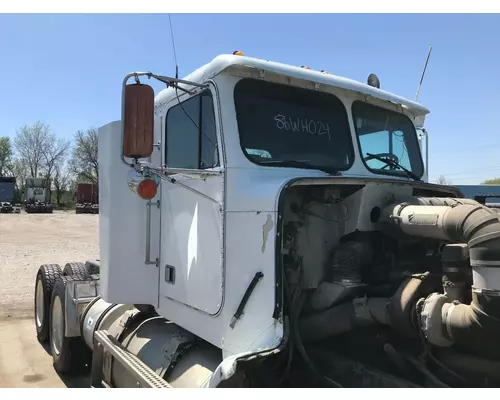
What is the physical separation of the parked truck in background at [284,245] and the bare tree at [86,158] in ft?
187

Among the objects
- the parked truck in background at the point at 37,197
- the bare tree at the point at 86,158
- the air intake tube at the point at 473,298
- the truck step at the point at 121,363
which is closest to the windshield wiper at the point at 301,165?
the air intake tube at the point at 473,298

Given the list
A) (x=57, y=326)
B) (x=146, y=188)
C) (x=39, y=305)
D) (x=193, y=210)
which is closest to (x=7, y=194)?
(x=39, y=305)

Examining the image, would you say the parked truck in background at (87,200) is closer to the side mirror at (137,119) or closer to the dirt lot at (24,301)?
the dirt lot at (24,301)

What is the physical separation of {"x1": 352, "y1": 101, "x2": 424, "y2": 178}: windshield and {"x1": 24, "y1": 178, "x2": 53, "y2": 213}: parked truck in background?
132 feet

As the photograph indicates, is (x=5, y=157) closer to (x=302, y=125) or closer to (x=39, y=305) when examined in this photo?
(x=39, y=305)

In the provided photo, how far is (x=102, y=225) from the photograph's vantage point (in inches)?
160

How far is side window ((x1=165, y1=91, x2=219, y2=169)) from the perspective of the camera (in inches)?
129

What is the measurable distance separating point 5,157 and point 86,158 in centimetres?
1129

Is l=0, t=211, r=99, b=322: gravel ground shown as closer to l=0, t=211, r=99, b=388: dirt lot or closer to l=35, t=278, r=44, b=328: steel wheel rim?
l=0, t=211, r=99, b=388: dirt lot

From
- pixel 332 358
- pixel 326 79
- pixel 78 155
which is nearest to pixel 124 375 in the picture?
pixel 332 358

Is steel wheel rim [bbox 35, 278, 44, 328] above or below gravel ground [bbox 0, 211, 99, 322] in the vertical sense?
above

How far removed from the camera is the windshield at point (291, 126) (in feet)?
10.6

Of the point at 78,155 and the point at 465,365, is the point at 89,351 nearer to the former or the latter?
the point at 465,365

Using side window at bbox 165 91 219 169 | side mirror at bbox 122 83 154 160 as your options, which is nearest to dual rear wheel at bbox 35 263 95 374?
side window at bbox 165 91 219 169
